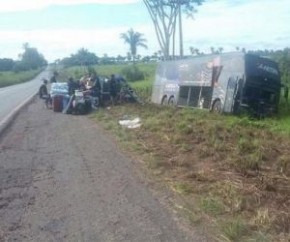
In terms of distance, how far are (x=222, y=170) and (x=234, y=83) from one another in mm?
11220

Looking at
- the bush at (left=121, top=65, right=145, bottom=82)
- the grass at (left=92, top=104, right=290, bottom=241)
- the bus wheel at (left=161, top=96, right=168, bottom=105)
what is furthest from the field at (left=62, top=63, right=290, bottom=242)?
the bush at (left=121, top=65, right=145, bottom=82)

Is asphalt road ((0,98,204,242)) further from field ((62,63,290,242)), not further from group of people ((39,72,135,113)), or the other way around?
group of people ((39,72,135,113))

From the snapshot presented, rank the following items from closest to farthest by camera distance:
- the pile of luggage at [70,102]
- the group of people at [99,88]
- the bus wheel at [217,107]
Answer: the bus wheel at [217,107] → the pile of luggage at [70,102] → the group of people at [99,88]

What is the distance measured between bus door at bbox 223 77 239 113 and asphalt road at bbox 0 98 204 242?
292 inches

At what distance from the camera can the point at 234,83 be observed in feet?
69.8

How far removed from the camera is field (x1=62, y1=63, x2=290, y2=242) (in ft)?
23.3

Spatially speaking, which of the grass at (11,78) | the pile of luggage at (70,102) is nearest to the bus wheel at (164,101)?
the pile of luggage at (70,102)

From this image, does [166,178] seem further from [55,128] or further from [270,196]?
[55,128]

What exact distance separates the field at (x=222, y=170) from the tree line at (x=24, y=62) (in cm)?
14615

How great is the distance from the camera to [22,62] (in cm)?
18075

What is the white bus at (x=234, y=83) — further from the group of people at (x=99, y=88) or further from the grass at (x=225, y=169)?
the group of people at (x=99, y=88)

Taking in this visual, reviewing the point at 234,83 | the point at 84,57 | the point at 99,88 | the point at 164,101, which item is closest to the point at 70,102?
the point at 99,88

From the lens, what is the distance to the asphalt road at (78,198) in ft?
22.6

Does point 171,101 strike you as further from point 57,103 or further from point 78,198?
point 78,198
